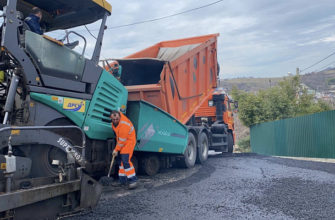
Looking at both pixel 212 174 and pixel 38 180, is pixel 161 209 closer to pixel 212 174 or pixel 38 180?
pixel 38 180

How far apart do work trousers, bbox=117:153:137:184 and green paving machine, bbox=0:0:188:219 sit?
10.5 inches

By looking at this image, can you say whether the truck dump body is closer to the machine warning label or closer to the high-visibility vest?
the high-visibility vest

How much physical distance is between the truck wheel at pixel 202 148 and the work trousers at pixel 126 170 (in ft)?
10.3

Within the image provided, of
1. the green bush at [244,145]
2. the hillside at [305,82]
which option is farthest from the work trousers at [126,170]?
the hillside at [305,82]

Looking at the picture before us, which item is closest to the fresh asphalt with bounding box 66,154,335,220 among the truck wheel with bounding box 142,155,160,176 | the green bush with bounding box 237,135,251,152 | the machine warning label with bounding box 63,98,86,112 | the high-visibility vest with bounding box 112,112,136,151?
the truck wheel with bounding box 142,155,160,176

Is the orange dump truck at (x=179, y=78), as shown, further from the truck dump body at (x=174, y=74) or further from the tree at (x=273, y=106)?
the tree at (x=273, y=106)

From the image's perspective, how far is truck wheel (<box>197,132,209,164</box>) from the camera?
7730mm

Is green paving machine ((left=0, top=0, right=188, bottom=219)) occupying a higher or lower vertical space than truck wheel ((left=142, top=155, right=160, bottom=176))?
higher

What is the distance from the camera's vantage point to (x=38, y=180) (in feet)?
9.24

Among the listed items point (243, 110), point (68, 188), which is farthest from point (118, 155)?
point (243, 110)

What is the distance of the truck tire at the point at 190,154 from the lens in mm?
6904

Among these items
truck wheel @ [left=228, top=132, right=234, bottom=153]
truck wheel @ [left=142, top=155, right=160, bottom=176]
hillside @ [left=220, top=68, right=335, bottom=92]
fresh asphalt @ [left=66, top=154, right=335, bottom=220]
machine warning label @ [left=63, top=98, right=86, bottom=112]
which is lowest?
fresh asphalt @ [left=66, top=154, right=335, bottom=220]

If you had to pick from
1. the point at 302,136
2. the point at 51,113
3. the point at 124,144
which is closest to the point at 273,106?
the point at 302,136

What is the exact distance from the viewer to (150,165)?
234 inches
